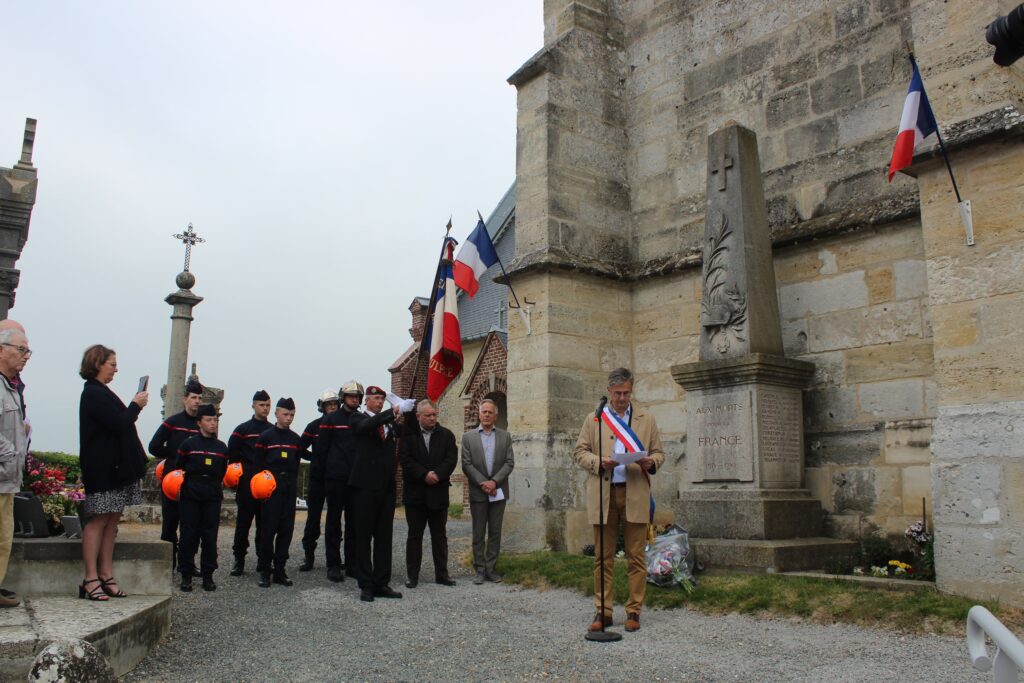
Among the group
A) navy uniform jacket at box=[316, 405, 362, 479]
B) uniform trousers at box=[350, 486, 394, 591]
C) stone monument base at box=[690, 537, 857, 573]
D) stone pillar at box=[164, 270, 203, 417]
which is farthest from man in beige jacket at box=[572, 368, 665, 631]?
stone pillar at box=[164, 270, 203, 417]

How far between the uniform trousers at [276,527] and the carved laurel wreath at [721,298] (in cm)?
450

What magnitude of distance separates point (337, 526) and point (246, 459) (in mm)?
1166

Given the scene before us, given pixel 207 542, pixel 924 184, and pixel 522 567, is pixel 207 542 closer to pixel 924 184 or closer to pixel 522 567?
pixel 522 567

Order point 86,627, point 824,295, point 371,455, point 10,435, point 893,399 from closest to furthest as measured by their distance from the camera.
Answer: point 86,627 → point 10,435 → point 371,455 → point 893,399 → point 824,295

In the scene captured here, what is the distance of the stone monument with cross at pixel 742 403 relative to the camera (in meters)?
7.37

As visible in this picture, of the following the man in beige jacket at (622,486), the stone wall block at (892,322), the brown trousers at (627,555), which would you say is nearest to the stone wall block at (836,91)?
the stone wall block at (892,322)

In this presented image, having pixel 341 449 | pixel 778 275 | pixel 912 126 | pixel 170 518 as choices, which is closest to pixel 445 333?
pixel 341 449

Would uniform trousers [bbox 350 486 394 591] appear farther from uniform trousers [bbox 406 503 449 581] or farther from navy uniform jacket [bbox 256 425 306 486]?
navy uniform jacket [bbox 256 425 306 486]

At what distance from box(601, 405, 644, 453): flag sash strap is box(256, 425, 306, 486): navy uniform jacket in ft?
12.8

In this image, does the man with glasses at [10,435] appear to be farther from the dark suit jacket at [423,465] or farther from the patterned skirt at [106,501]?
the dark suit jacket at [423,465]

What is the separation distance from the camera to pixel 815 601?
19.7ft

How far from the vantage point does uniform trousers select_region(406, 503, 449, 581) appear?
8162 millimetres

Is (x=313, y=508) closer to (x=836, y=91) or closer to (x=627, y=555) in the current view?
(x=627, y=555)

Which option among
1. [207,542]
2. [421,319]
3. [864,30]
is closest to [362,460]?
[207,542]
